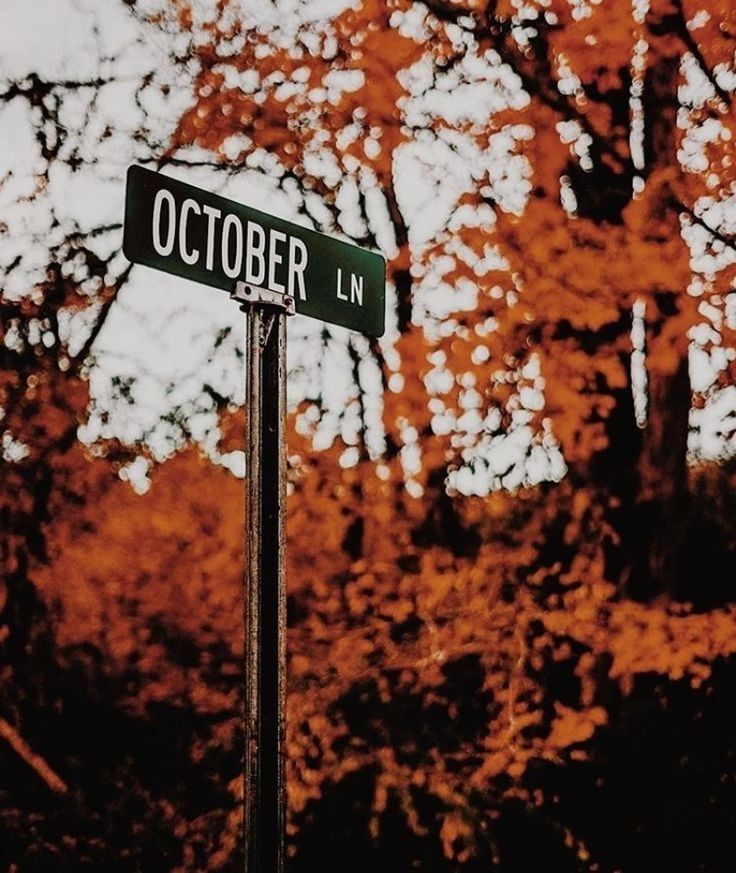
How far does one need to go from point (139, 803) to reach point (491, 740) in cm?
340

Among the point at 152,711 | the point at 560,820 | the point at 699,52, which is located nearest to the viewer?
the point at 699,52

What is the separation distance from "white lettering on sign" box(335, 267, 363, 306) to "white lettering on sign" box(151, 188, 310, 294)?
0.12m

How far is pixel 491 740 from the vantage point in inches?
287

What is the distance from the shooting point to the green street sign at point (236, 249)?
189 cm

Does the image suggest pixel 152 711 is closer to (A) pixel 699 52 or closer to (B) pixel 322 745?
(B) pixel 322 745

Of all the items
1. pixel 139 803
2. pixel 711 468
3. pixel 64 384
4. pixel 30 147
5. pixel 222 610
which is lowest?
pixel 139 803

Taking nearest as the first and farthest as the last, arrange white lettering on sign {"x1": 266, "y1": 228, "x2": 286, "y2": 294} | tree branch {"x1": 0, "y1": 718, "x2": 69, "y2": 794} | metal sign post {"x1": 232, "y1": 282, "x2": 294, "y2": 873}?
metal sign post {"x1": 232, "y1": 282, "x2": 294, "y2": 873} < white lettering on sign {"x1": 266, "y1": 228, "x2": 286, "y2": 294} < tree branch {"x1": 0, "y1": 718, "x2": 69, "y2": 794}

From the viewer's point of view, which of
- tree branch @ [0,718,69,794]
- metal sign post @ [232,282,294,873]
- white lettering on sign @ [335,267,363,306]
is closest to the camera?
metal sign post @ [232,282,294,873]

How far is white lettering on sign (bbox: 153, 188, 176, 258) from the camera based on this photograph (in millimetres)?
1900

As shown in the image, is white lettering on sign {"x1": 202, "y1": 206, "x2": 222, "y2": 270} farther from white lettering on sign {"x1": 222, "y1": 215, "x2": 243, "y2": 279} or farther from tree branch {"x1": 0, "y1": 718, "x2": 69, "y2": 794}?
tree branch {"x1": 0, "y1": 718, "x2": 69, "y2": 794}

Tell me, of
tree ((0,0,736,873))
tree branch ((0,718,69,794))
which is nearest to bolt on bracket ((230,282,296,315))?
tree ((0,0,736,873))

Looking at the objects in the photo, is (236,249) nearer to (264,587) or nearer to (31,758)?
(264,587)

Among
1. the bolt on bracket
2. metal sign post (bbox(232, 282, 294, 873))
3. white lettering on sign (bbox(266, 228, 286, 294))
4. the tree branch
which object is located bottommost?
the tree branch

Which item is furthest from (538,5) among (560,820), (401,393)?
(560,820)
